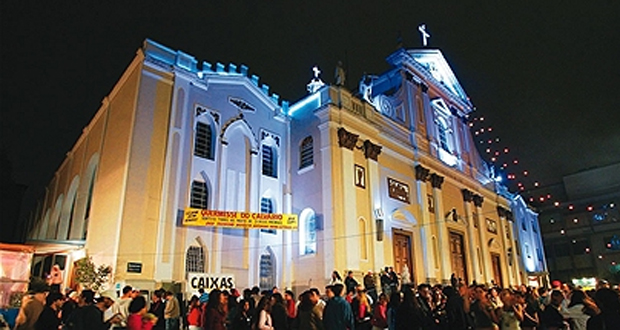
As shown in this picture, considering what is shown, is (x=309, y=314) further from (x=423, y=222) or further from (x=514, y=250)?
(x=514, y=250)

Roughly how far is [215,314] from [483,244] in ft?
78.5

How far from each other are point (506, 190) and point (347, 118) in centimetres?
2084

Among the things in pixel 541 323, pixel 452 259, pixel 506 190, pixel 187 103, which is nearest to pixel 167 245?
pixel 187 103

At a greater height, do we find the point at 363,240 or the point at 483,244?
the point at 483,244

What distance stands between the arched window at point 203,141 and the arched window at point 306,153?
14.1 feet

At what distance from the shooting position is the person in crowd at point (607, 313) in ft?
20.7

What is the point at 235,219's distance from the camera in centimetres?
1579

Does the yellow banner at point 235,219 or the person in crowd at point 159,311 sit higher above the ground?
the yellow banner at point 235,219

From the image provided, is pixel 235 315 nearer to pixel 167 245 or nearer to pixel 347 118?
pixel 167 245

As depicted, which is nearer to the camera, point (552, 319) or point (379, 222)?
point (552, 319)

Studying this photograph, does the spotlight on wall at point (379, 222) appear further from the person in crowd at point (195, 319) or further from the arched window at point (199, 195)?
the person in crowd at point (195, 319)

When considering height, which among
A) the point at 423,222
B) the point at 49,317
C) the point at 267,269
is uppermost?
the point at 423,222

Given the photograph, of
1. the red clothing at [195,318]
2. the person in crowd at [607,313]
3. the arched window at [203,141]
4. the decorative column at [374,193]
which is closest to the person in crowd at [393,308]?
the person in crowd at [607,313]

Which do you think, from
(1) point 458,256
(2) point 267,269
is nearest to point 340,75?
(2) point 267,269
